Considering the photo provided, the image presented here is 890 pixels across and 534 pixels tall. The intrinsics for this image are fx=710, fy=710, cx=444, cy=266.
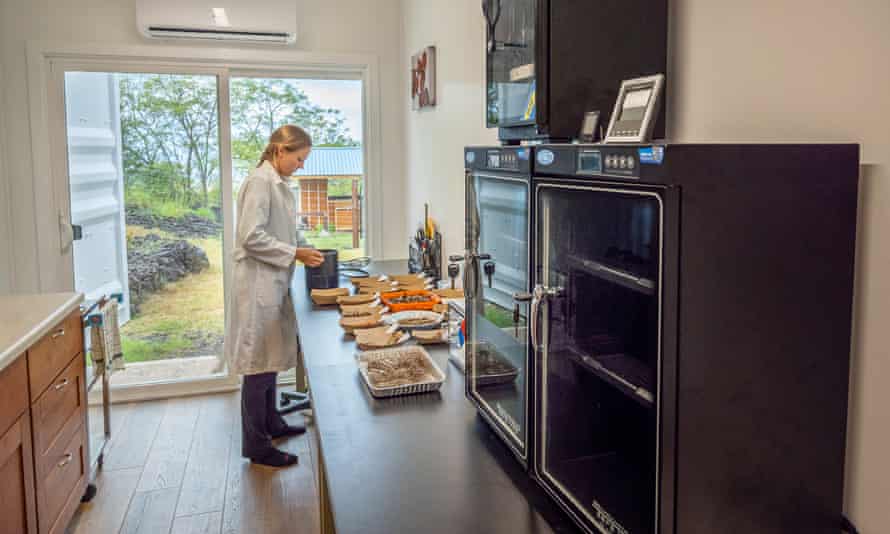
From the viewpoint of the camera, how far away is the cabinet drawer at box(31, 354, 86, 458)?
7.79 feet

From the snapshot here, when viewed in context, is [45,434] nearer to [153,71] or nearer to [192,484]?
[192,484]

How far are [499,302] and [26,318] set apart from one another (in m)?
1.84

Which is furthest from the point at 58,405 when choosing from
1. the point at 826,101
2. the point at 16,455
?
the point at 826,101

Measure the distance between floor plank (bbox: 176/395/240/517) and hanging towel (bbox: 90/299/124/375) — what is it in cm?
60

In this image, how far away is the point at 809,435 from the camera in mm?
1032

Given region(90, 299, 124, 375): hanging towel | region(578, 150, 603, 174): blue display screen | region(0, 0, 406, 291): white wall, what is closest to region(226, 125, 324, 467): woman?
region(90, 299, 124, 375): hanging towel

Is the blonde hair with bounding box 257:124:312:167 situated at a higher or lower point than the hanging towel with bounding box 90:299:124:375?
higher

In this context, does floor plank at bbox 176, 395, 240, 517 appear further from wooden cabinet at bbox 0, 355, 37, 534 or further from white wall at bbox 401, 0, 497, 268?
white wall at bbox 401, 0, 497, 268

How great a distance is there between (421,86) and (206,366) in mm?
2188

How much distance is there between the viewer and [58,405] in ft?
8.55

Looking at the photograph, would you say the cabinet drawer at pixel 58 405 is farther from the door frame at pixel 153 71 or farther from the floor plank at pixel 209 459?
the door frame at pixel 153 71

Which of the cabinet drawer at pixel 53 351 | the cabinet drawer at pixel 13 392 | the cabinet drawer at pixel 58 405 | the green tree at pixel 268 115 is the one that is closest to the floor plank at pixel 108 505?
the cabinet drawer at pixel 58 405

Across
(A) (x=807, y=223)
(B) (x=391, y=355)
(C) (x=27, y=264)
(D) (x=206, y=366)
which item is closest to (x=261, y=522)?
(B) (x=391, y=355)

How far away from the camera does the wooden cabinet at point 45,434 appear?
211 centimetres
